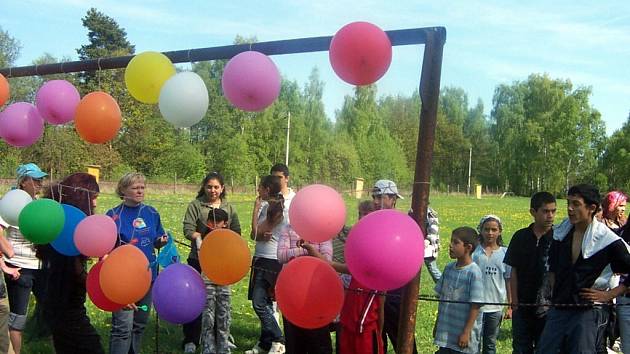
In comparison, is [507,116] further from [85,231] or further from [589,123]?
[85,231]

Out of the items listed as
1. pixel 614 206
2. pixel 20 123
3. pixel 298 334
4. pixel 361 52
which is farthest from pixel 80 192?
pixel 614 206

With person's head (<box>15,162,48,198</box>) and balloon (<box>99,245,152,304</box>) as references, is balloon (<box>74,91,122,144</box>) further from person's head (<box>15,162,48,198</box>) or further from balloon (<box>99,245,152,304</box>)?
person's head (<box>15,162,48,198</box>)

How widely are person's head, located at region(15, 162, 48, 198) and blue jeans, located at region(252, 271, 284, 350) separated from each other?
1776mm

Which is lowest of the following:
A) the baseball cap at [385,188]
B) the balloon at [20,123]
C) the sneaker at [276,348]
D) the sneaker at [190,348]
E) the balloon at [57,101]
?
the sneaker at [190,348]

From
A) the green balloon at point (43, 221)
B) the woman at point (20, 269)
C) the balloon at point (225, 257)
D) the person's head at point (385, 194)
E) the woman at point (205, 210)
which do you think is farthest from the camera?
the woman at point (205, 210)

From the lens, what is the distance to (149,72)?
3.28 metres

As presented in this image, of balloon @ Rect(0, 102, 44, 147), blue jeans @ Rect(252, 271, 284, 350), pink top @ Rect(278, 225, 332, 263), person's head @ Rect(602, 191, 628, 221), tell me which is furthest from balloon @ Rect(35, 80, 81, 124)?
person's head @ Rect(602, 191, 628, 221)

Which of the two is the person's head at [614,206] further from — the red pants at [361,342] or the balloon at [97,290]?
the balloon at [97,290]

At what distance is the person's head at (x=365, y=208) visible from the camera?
12.2 ft

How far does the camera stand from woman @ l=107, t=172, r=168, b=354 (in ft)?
12.7

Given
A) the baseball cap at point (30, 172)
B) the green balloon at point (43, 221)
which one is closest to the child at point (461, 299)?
the green balloon at point (43, 221)

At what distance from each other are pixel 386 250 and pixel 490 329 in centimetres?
237

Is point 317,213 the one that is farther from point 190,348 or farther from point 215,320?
point 190,348

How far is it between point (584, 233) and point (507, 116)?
174 ft
